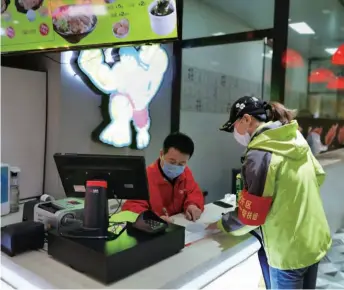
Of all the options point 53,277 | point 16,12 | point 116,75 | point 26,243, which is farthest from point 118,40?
point 53,277

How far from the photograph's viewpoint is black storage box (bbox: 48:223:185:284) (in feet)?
3.79

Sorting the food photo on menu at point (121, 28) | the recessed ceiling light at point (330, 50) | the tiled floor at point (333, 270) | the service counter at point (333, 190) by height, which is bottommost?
the tiled floor at point (333, 270)

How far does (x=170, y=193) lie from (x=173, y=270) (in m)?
0.97

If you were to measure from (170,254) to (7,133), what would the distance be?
2.00 m

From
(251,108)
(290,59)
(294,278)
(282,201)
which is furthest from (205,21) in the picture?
(294,278)

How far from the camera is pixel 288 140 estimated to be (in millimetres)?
1457

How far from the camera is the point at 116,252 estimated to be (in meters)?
1.17

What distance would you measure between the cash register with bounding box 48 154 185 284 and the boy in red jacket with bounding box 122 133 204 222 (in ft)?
1.63

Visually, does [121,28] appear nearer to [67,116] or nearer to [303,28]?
[67,116]

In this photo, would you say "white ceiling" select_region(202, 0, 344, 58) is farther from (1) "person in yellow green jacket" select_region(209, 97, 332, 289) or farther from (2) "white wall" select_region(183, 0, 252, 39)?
(1) "person in yellow green jacket" select_region(209, 97, 332, 289)

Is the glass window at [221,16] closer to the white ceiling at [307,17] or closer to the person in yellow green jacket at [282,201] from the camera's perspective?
the white ceiling at [307,17]

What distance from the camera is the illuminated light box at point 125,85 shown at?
3.19 meters

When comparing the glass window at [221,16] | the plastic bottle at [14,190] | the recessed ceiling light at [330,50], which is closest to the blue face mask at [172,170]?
the plastic bottle at [14,190]

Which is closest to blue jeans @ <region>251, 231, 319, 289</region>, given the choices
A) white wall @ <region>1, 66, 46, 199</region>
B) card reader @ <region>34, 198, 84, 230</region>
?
card reader @ <region>34, 198, 84, 230</region>
